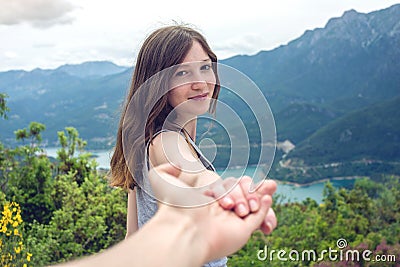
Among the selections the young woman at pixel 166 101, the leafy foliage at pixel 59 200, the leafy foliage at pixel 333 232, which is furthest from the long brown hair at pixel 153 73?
the leafy foliage at pixel 333 232

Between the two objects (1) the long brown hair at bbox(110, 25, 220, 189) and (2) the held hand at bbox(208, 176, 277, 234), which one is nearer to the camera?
(2) the held hand at bbox(208, 176, 277, 234)

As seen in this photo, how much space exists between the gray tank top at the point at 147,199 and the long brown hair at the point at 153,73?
24 mm

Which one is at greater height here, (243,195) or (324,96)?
(243,195)

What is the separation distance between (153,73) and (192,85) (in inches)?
4.6

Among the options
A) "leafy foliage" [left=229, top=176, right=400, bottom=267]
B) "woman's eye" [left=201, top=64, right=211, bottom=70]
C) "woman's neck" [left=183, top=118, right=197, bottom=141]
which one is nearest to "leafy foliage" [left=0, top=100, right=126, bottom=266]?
"leafy foliage" [left=229, top=176, right=400, bottom=267]

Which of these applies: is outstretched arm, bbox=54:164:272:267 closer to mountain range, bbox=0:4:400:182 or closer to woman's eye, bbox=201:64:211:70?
woman's eye, bbox=201:64:211:70

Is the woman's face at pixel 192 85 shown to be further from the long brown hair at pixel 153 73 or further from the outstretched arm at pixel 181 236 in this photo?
the outstretched arm at pixel 181 236

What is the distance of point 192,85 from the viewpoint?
1.04 m

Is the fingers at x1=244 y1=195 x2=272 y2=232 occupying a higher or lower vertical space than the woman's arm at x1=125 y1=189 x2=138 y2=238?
higher

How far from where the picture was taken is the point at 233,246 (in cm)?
64

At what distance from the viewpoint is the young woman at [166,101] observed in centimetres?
99

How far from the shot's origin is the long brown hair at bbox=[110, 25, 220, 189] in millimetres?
1021

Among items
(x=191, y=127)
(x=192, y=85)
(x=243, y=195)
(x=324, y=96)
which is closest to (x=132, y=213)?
(x=191, y=127)

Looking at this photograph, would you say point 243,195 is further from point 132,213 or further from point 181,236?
point 132,213
